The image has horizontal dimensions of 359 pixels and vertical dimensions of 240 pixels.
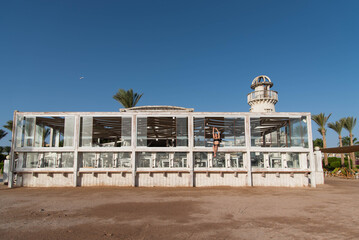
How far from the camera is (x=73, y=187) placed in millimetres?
17375

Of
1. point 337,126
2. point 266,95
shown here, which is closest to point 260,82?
point 266,95

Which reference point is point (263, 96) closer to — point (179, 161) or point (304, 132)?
point (304, 132)

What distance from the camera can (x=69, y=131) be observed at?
1828 cm

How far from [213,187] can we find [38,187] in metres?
12.7

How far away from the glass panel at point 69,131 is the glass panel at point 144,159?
5.10 metres

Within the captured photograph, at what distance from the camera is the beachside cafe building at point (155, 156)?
58.4 feet

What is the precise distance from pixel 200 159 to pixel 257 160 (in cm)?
433

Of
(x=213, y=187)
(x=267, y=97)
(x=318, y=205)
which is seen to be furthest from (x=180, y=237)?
(x=267, y=97)

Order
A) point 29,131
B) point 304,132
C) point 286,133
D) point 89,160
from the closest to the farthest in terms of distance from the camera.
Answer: point 89,160 < point 29,131 < point 304,132 < point 286,133

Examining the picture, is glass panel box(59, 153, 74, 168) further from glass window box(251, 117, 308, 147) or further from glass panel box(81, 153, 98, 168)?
glass window box(251, 117, 308, 147)

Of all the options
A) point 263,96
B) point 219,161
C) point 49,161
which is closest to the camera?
point 49,161

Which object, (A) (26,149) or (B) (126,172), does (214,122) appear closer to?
(B) (126,172)

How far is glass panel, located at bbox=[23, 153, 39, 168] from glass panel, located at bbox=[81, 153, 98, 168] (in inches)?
131

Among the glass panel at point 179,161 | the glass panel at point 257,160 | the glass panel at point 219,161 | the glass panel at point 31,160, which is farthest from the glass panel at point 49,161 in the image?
the glass panel at point 257,160
